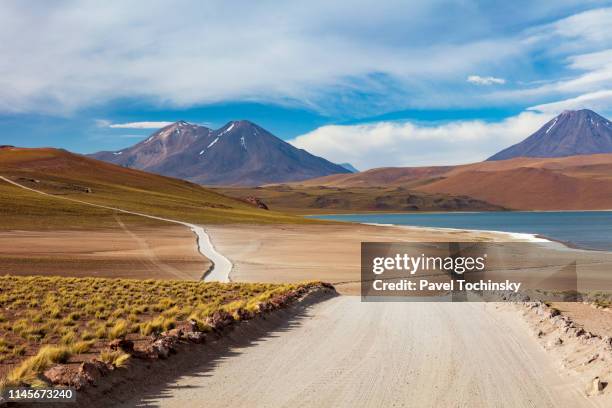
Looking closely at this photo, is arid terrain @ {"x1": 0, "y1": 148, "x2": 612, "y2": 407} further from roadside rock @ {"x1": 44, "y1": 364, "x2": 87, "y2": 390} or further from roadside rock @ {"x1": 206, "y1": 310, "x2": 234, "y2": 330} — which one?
roadside rock @ {"x1": 206, "y1": 310, "x2": 234, "y2": 330}

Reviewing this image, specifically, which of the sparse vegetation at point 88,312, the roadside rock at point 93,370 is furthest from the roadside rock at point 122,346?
the roadside rock at point 93,370

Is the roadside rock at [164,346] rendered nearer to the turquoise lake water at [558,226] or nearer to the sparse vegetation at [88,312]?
the sparse vegetation at [88,312]

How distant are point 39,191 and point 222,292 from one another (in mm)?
81160

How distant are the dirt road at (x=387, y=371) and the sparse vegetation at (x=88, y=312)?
5.53 ft

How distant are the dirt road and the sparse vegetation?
168cm

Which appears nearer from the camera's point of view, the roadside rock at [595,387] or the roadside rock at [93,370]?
the roadside rock at [93,370]

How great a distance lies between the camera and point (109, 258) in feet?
118

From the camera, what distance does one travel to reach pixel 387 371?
960 centimetres

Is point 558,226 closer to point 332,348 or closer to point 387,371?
point 332,348

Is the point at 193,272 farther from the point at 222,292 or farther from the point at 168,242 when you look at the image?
the point at 168,242

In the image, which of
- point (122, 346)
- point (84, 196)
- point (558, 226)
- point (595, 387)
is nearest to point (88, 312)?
point (122, 346)

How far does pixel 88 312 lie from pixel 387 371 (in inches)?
408

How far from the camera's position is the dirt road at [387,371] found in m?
8.10

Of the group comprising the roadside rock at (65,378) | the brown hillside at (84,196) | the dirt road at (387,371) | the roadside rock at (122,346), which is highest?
the brown hillside at (84,196)
